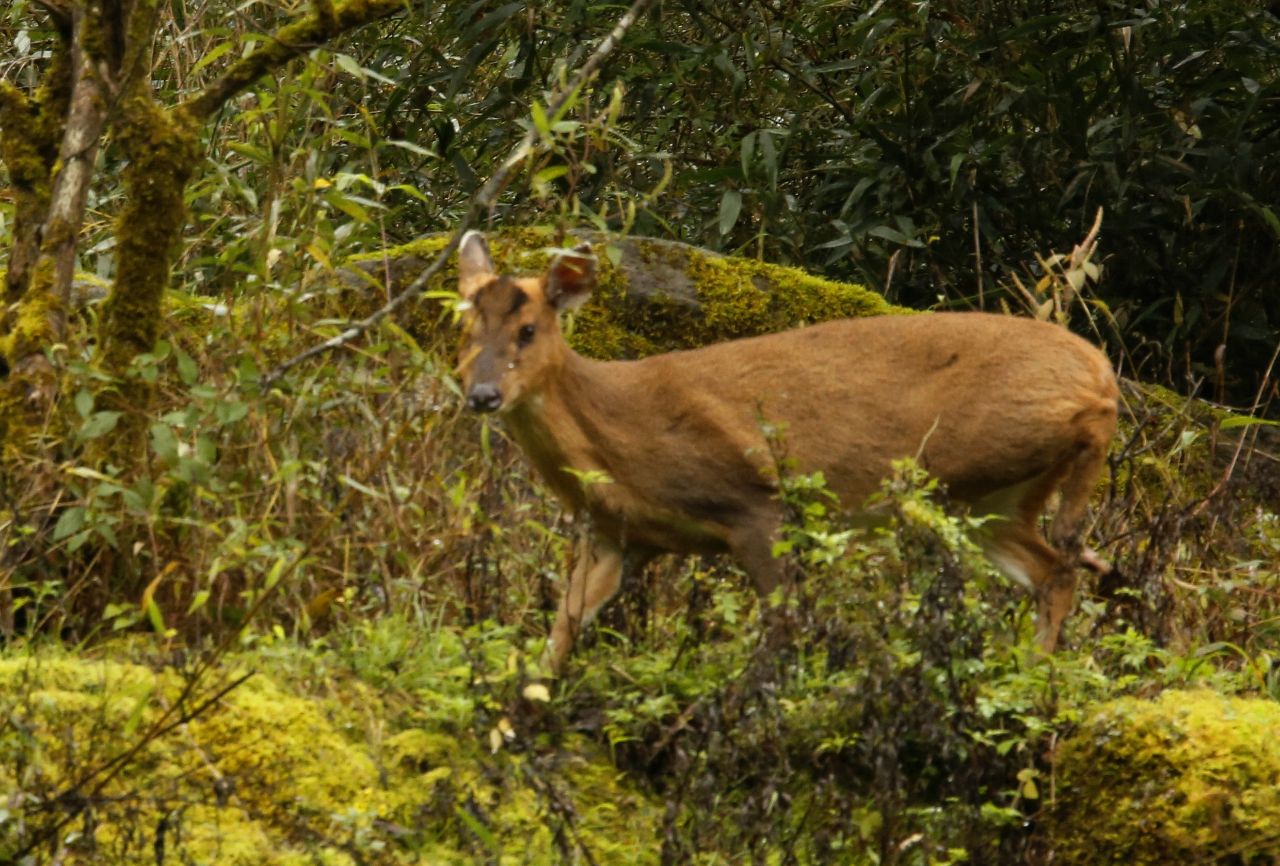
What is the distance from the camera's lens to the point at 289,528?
6102 mm

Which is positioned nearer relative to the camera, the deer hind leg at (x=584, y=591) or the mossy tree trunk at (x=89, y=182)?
the deer hind leg at (x=584, y=591)

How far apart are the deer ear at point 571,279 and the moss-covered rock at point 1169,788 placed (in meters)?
2.18

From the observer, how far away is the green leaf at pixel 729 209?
10.5m

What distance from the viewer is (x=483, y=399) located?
6309mm

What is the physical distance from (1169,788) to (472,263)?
9.18 feet

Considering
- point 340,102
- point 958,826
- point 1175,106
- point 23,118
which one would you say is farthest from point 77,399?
point 1175,106

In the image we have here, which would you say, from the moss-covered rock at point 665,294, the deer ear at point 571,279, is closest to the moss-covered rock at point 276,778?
the deer ear at point 571,279

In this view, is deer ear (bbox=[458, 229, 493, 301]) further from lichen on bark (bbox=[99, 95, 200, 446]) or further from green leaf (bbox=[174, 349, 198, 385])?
green leaf (bbox=[174, 349, 198, 385])

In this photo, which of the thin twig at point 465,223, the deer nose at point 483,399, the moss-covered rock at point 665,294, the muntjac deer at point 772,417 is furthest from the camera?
the moss-covered rock at point 665,294

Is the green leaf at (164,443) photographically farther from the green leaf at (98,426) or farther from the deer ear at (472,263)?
the deer ear at (472,263)

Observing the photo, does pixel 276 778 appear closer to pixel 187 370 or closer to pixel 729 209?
pixel 187 370

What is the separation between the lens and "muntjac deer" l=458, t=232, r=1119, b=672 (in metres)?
6.47

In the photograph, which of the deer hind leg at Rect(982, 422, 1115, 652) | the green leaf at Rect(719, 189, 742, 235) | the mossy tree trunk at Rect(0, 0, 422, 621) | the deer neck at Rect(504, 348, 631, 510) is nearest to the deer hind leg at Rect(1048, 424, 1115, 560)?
the deer hind leg at Rect(982, 422, 1115, 652)

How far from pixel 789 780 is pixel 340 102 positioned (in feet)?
21.2
